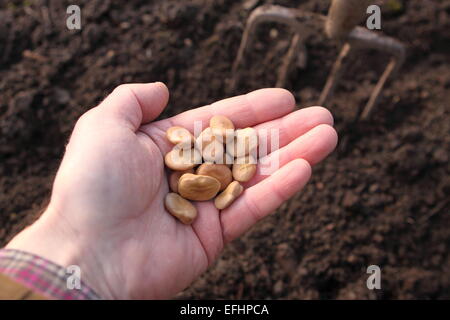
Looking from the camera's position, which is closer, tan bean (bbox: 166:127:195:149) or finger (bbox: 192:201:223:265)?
finger (bbox: 192:201:223:265)

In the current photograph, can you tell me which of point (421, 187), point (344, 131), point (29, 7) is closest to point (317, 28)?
point (344, 131)

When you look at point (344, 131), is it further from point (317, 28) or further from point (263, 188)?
point (263, 188)

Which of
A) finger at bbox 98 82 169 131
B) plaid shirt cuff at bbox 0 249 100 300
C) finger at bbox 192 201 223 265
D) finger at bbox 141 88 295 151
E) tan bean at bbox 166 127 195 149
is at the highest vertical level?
finger at bbox 98 82 169 131

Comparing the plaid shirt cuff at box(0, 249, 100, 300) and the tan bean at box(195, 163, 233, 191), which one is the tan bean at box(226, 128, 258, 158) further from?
the plaid shirt cuff at box(0, 249, 100, 300)

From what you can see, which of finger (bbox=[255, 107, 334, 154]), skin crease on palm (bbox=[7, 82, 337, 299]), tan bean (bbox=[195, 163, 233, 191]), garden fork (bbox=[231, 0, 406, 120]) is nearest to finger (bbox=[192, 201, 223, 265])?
skin crease on palm (bbox=[7, 82, 337, 299])

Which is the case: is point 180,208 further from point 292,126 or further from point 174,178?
point 292,126
